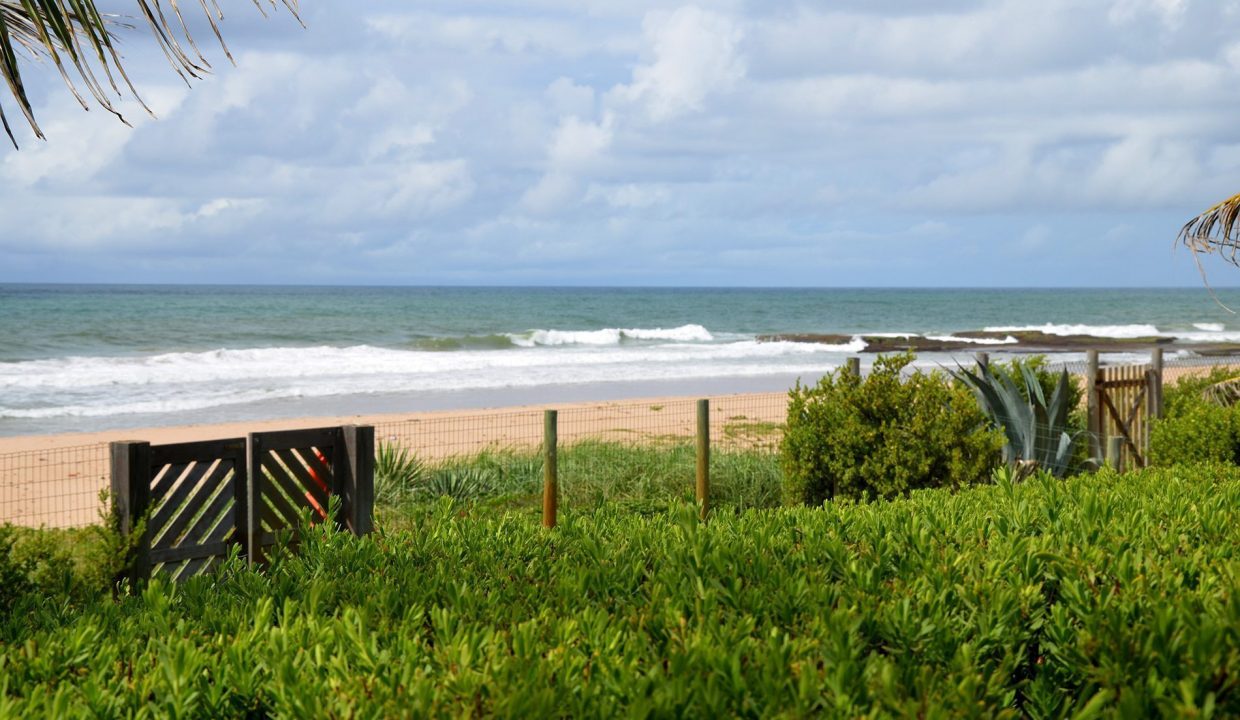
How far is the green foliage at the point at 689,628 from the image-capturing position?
86.9 inches

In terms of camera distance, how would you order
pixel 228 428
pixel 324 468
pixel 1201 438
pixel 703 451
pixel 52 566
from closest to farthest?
pixel 52 566 → pixel 324 468 → pixel 1201 438 → pixel 703 451 → pixel 228 428

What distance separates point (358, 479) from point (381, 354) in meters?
30.8

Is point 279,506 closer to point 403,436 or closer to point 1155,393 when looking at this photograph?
point 403,436

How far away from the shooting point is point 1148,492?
15.6 feet

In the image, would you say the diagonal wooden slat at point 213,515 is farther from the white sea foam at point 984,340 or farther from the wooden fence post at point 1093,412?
the white sea foam at point 984,340

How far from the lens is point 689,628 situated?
2613mm

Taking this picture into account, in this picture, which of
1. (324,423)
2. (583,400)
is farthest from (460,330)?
(324,423)

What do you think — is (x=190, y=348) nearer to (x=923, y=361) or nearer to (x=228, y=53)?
(x=923, y=361)

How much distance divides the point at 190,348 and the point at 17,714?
40.3 m

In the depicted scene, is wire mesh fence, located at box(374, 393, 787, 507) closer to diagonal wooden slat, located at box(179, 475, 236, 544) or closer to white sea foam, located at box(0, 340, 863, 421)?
diagonal wooden slat, located at box(179, 475, 236, 544)

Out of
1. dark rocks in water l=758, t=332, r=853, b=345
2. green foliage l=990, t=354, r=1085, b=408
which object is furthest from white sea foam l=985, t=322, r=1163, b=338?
green foliage l=990, t=354, r=1085, b=408

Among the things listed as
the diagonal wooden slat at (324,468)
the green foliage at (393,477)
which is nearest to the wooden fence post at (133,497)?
the diagonal wooden slat at (324,468)

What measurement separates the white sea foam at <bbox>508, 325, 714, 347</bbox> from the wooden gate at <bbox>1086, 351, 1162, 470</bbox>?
35.9 m

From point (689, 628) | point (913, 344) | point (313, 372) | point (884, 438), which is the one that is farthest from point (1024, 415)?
point (913, 344)
